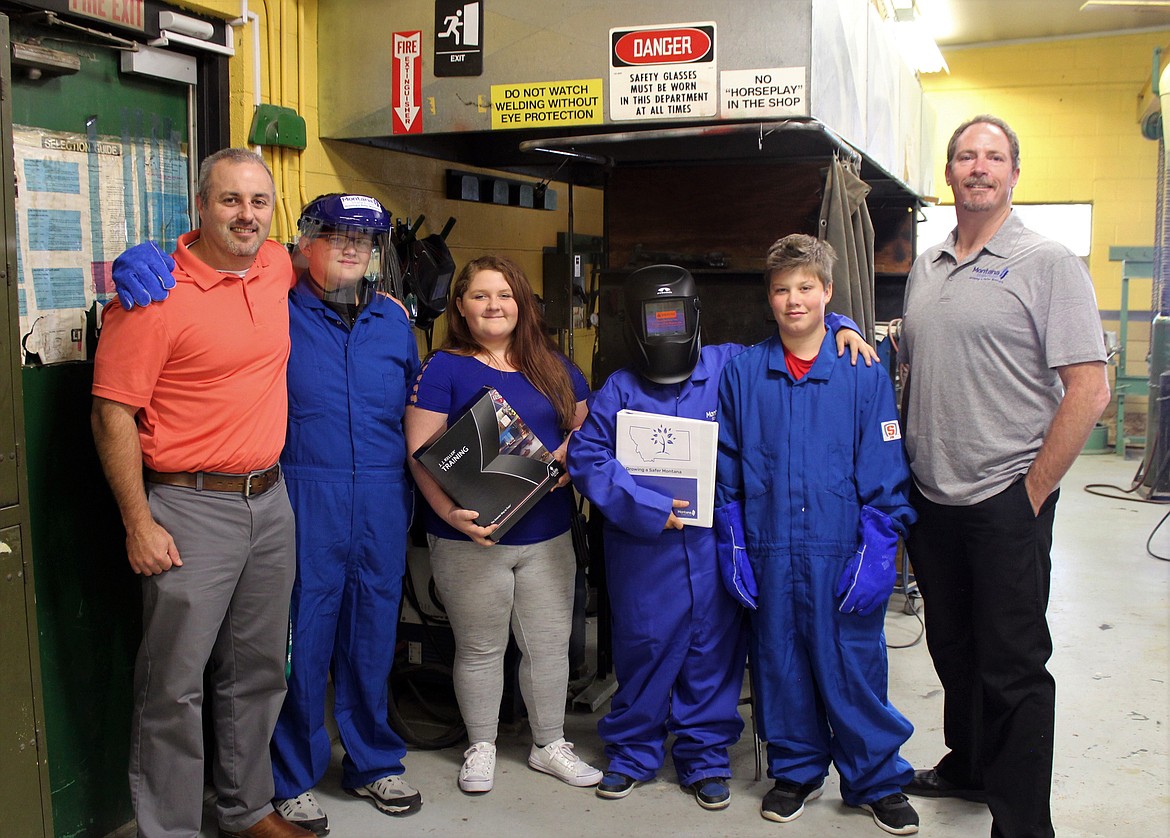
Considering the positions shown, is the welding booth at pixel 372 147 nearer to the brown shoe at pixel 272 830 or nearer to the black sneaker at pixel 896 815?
the brown shoe at pixel 272 830

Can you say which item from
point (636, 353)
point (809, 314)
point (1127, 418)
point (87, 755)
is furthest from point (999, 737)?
point (1127, 418)

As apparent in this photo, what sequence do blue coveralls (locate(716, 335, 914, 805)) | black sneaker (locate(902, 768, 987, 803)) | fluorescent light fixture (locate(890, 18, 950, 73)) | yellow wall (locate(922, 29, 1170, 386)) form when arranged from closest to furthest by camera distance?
blue coveralls (locate(716, 335, 914, 805)) < black sneaker (locate(902, 768, 987, 803)) < fluorescent light fixture (locate(890, 18, 950, 73)) < yellow wall (locate(922, 29, 1170, 386))

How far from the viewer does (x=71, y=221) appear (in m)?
2.46

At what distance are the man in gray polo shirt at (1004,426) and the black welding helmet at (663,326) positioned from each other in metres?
0.61

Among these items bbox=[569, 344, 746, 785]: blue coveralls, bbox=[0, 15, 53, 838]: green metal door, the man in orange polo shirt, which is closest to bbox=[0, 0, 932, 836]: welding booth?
bbox=[0, 15, 53, 838]: green metal door

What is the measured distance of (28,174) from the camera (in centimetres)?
235

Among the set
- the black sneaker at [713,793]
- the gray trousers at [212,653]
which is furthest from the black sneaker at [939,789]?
the gray trousers at [212,653]

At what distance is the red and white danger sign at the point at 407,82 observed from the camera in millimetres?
3305

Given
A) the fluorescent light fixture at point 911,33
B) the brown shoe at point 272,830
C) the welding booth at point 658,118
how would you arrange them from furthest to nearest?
the fluorescent light fixture at point 911,33 < the welding booth at point 658,118 < the brown shoe at point 272,830

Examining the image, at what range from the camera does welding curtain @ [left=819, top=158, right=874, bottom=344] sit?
3.23 metres

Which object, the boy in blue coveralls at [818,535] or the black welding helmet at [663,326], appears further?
the black welding helmet at [663,326]

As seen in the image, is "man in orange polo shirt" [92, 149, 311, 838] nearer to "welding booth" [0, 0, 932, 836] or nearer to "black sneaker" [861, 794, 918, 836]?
"welding booth" [0, 0, 932, 836]

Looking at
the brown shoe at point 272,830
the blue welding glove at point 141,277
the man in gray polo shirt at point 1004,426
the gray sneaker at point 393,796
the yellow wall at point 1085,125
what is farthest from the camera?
the yellow wall at point 1085,125

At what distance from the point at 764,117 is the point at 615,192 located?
114 centimetres
